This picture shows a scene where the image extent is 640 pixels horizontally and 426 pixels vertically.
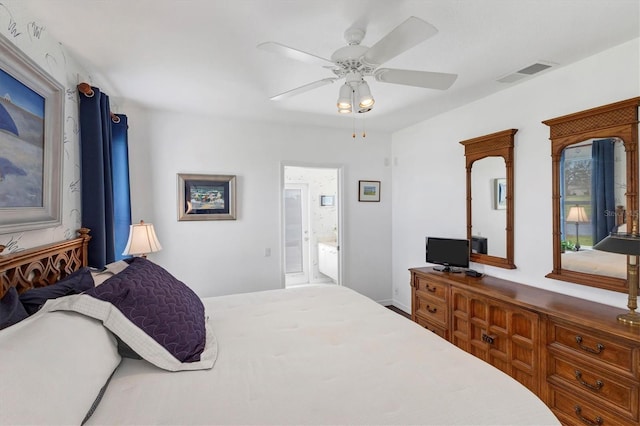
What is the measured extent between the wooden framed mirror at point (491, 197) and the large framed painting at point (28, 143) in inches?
133

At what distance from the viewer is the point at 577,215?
2297mm

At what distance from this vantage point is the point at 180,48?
6.68ft

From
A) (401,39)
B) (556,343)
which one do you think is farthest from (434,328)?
(401,39)

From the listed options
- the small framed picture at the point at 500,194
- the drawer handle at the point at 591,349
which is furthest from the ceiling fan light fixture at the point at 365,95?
Answer: the drawer handle at the point at 591,349

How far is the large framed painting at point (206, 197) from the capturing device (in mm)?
3488

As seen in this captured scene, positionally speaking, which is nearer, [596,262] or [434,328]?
[596,262]

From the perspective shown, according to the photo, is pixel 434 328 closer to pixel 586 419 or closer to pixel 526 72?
pixel 586 419

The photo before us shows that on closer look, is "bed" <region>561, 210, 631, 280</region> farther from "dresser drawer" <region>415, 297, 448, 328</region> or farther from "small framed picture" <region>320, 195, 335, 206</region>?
"small framed picture" <region>320, 195, 335, 206</region>

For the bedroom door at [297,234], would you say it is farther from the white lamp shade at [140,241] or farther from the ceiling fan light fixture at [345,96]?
the ceiling fan light fixture at [345,96]

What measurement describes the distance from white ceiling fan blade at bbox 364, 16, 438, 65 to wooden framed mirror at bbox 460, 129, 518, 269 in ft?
5.94

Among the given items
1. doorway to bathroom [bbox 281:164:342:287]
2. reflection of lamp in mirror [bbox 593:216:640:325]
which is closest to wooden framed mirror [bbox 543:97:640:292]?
reflection of lamp in mirror [bbox 593:216:640:325]

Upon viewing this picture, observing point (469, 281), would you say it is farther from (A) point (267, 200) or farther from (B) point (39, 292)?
(B) point (39, 292)

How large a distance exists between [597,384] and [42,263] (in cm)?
323

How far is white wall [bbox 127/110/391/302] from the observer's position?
340 centimetres
